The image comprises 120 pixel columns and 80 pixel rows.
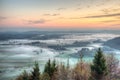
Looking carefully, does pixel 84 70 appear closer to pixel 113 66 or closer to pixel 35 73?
pixel 113 66

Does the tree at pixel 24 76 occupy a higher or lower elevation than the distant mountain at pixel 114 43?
lower

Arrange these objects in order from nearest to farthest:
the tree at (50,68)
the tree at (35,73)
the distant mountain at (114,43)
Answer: the tree at (35,73), the tree at (50,68), the distant mountain at (114,43)

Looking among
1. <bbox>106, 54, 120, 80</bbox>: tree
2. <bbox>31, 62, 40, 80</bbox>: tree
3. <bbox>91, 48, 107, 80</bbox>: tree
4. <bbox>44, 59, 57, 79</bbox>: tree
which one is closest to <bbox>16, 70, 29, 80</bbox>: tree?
<bbox>31, 62, 40, 80</bbox>: tree

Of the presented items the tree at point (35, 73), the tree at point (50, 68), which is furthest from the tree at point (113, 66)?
the tree at point (35, 73)

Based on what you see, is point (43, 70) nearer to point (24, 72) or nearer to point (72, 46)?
point (24, 72)

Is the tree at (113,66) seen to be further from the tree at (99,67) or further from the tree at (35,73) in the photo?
the tree at (35,73)

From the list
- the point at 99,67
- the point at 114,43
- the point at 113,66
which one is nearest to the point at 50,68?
the point at 99,67

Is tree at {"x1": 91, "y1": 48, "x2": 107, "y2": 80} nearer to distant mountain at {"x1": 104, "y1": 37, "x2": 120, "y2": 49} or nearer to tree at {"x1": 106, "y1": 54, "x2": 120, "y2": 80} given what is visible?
tree at {"x1": 106, "y1": 54, "x2": 120, "y2": 80}

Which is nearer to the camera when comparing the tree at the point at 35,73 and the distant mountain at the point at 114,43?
the tree at the point at 35,73

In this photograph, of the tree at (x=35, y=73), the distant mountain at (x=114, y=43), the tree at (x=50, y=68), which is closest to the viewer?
the tree at (x=35, y=73)
